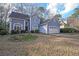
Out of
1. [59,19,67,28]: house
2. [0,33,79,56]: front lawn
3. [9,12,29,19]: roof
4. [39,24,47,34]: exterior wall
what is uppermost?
[9,12,29,19]: roof

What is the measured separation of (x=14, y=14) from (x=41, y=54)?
55 cm

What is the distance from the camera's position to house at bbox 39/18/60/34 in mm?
2787

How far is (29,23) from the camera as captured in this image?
9.16 ft

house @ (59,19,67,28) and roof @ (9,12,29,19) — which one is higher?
roof @ (9,12,29,19)

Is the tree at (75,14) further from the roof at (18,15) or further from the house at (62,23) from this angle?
the roof at (18,15)

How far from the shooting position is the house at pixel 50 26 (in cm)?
279

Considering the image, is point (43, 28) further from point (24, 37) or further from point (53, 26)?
point (24, 37)

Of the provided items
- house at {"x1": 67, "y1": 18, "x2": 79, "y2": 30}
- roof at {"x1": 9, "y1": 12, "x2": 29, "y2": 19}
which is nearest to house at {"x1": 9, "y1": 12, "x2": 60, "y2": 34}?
roof at {"x1": 9, "y1": 12, "x2": 29, "y2": 19}

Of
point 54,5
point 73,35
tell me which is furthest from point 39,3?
point 73,35

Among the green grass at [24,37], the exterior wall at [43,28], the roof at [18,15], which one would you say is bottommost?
the green grass at [24,37]

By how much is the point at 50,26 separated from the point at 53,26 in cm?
4

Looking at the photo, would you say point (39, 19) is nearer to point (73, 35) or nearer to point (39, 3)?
point (39, 3)

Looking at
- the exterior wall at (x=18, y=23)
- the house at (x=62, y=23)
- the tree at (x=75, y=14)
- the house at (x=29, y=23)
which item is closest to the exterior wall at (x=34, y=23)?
the house at (x=29, y=23)

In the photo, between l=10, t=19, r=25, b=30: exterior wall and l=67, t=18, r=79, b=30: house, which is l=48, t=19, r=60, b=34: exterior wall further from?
l=10, t=19, r=25, b=30: exterior wall
